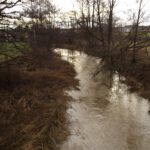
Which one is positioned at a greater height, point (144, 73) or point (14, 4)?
point (14, 4)

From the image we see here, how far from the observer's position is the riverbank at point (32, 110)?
8055 millimetres

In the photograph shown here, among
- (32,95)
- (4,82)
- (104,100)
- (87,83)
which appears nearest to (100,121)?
(104,100)

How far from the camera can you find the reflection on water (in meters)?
8.42

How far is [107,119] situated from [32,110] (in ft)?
10.7

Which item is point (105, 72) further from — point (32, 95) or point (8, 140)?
point (8, 140)

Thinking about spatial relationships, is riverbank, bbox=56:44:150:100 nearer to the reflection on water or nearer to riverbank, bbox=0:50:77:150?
the reflection on water

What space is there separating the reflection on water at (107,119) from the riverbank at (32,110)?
0.57m

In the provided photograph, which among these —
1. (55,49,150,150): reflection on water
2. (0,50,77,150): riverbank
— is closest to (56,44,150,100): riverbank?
(55,49,150,150): reflection on water

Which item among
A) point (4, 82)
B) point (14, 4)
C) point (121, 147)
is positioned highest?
point (14, 4)

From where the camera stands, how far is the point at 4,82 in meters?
13.2

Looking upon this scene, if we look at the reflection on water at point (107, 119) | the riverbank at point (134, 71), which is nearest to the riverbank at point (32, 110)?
the reflection on water at point (107, 119)

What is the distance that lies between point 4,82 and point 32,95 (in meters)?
1.98

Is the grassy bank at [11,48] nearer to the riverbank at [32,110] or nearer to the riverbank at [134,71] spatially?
the riverbank at [32,110]

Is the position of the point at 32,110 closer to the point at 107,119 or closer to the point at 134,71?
the point at 107,119
